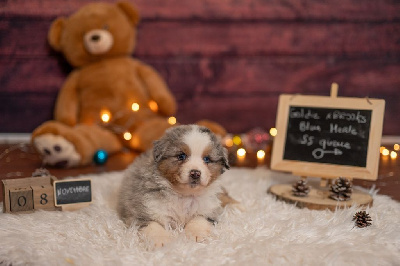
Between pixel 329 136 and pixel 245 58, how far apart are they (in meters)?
1.74

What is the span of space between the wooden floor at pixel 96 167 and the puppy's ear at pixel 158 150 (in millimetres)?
1026

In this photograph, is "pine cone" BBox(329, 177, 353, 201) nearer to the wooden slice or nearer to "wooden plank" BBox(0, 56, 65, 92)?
the wooden slice

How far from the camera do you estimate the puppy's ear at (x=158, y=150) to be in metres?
1.57

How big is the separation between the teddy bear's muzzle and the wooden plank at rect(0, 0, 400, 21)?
0.51 m

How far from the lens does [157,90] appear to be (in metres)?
3.25

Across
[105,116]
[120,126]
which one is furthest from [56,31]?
[120,126]

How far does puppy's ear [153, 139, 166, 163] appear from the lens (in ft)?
5.14

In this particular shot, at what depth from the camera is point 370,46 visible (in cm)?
372

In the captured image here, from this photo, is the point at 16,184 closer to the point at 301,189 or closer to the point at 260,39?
the point at 301,189

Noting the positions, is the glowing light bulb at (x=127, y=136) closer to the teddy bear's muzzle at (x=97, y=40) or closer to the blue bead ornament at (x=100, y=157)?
the blue bead ornament at (x=100, y=157)

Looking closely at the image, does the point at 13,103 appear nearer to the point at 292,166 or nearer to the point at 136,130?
the point at 136,130

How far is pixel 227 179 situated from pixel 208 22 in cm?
169

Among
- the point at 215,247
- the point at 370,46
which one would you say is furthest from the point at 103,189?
the point at 370,46

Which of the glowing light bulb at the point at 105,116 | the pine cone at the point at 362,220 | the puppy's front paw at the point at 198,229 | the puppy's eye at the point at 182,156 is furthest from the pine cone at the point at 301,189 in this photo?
the glowing light bulb at the point at 105,116
